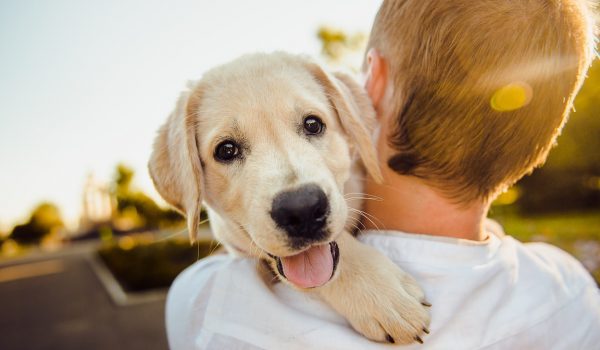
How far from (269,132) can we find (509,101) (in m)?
1.25

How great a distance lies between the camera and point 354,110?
283cm

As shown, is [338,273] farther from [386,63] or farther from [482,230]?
[386,63]

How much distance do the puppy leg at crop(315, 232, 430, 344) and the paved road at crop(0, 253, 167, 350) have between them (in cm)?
960

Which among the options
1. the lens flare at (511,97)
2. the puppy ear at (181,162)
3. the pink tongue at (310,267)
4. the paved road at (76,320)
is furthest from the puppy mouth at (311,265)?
the paved road at (76,320)

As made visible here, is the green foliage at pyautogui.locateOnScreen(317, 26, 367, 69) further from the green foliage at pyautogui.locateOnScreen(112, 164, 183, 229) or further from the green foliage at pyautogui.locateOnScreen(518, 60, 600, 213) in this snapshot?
the green foliage at pyautogui.locateOnScreen(112, 164, 183, 229)

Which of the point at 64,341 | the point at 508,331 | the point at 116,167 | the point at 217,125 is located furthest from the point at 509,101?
the point at 116,167

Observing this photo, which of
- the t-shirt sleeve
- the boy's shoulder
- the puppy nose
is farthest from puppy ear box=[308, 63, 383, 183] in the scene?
the t-shirt sleeve

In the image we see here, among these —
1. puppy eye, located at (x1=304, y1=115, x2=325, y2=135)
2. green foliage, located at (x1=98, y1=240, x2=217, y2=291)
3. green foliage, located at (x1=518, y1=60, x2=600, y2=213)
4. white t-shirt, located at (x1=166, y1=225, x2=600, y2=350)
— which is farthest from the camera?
green foliage, located at (x1=518, y1=60, x2=600, y2=213)

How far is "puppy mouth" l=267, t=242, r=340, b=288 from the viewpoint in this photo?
88.8 inches

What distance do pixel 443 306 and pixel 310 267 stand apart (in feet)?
2.06

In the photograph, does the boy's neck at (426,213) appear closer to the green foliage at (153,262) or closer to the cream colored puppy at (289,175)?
the cream colored puppy at (289,175)

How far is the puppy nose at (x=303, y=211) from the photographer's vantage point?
7.38 feet

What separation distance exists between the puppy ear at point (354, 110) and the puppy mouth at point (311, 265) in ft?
1.69

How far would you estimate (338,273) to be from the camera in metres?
2.28
